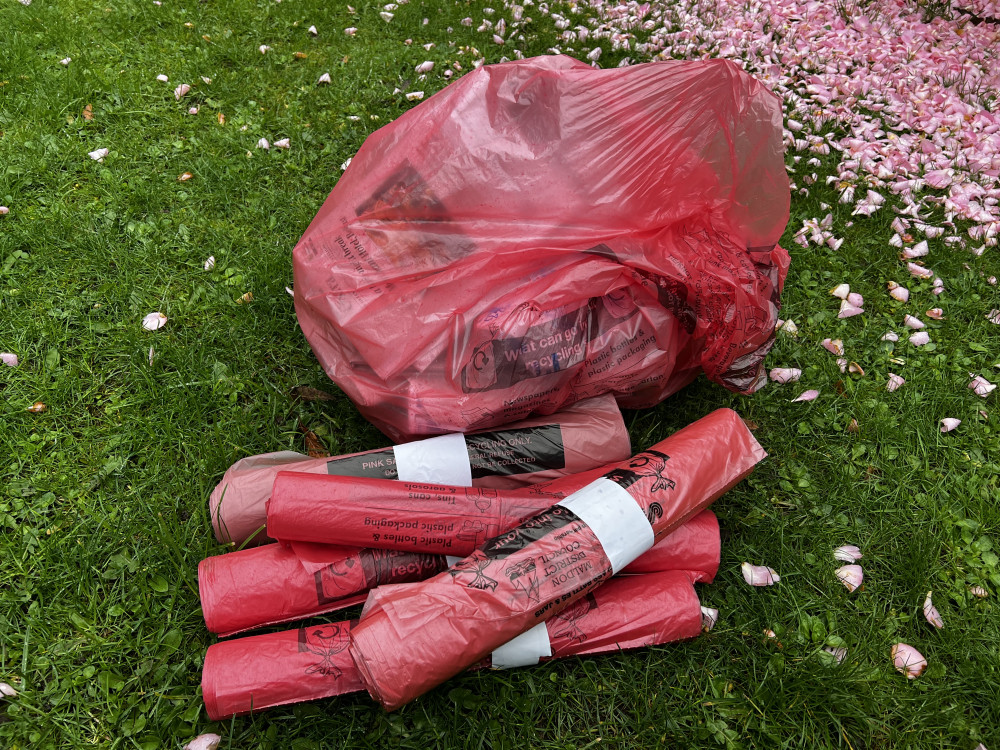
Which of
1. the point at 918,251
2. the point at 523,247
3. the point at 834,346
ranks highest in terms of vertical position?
the point at 523,247

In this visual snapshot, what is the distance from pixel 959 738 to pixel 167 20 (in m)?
4.14

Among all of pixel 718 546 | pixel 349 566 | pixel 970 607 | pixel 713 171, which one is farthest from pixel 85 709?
pixel 970 607

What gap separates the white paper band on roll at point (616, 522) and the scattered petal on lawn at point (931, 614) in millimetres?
725

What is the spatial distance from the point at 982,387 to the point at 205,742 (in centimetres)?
232

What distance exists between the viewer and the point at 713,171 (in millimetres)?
1698

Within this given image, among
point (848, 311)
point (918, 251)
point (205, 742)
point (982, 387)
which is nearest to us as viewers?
point (205, 742)

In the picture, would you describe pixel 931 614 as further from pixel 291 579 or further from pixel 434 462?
pixel 291 579

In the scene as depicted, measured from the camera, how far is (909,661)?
1.47 metres

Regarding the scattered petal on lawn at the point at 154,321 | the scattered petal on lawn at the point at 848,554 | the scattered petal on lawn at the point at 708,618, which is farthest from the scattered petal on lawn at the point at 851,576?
the scattered petal on lawn at the point at 154,321

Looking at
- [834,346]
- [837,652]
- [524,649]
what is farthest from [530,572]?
[834,346]

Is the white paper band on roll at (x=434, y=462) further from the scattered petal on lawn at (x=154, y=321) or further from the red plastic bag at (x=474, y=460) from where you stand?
the scattered petal on lawn at (x=154, y=321)

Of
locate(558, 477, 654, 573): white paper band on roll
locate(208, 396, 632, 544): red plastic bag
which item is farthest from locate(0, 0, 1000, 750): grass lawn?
locate(558, 477, 654, 573): white paper band on roll

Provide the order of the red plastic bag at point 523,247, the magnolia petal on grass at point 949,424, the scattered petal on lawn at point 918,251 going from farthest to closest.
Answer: the scattered petal on lawn at point 918,251 → the magnolia petal on grass at point 949,424 → the red plastic bag at point 523,247

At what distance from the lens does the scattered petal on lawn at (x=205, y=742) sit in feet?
4.27
